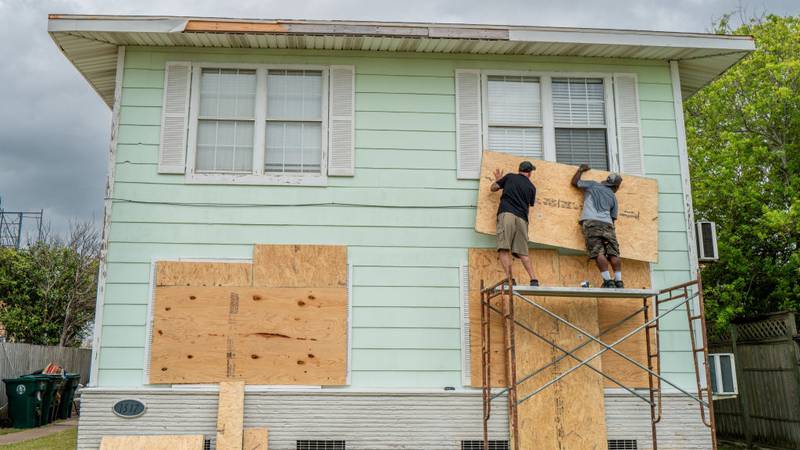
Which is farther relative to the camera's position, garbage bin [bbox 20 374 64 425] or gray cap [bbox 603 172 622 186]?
garbage bin [bbox 20 374 64 425]

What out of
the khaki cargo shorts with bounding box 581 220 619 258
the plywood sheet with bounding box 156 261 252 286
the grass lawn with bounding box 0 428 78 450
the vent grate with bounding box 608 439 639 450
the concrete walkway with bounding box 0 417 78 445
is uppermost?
the khaki cargo shorts with bounding box 581 220 619 258

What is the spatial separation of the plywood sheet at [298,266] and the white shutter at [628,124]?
392 cm

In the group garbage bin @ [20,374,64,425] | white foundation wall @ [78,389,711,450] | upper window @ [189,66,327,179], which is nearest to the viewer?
white foundation wall @ [78,389,711,450]

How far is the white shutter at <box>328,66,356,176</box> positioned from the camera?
28.3 feet

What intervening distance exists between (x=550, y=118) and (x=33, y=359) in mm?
12810

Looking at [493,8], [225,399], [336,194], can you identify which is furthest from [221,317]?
[493,8]

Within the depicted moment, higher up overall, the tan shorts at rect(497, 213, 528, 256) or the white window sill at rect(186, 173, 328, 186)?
the white window sill at rect(186, 173, 328, 186)

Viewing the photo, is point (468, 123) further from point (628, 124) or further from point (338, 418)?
point (338, 418)

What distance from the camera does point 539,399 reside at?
8.06 m

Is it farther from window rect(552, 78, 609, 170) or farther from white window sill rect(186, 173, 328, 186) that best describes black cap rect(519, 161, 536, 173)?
white window sill rect(186, 173, 328, 186)

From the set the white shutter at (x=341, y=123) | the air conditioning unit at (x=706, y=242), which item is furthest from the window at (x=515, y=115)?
the air conditioning unit at (x=706, y=242)

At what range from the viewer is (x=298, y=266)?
8328mm

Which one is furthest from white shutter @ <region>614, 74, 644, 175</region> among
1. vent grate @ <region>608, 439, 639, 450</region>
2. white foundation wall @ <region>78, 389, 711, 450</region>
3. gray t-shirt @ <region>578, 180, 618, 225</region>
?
vent grate @ <region>608, 439, 639, 450</region>

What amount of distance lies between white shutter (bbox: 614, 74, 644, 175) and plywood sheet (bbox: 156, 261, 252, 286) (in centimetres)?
506
